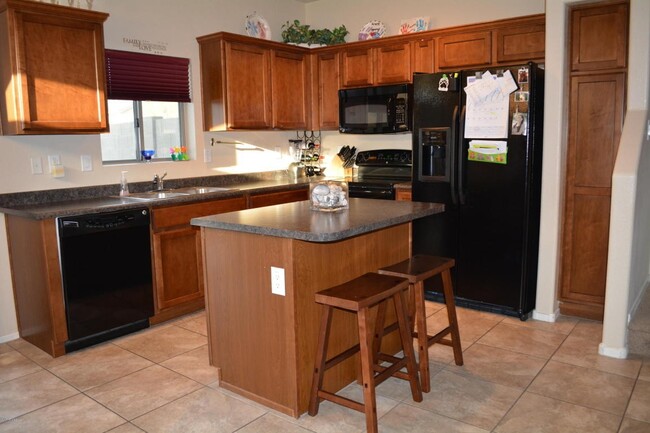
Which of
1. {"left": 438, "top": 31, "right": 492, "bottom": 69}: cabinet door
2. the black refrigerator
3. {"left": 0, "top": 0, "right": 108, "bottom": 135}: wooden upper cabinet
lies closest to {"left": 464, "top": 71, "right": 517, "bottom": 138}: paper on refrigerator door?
the black refrigerator

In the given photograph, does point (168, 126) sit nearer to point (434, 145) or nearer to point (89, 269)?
point (89, 269)

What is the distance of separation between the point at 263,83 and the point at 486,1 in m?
2.04

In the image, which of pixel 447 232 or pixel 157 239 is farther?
pixel 447 232

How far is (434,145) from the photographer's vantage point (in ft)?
13.4

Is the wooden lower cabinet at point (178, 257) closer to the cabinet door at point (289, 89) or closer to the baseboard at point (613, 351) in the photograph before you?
the cabinet door at point (289, 89)

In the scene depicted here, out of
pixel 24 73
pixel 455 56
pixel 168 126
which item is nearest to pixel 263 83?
pixel 168 126

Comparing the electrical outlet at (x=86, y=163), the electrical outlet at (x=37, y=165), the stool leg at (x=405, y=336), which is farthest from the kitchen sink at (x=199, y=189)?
the stool leg at (x=405, y=336)

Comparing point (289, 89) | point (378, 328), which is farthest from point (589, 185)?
point (289, 89)

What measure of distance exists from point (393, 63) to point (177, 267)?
2554 mm

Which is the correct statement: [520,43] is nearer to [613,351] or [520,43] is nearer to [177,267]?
[613,351]

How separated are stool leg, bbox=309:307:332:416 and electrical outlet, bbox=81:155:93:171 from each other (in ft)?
7.92

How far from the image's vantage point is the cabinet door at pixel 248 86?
4.52 metres

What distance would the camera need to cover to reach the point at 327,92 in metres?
5.27

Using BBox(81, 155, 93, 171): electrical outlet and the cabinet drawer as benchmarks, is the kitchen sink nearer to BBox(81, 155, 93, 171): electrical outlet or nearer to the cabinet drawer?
the cabinet drawer
